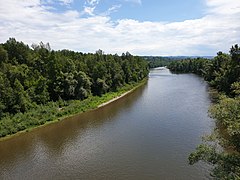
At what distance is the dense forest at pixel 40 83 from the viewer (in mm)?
35719

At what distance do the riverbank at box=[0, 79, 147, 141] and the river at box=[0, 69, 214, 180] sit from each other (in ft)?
4.91

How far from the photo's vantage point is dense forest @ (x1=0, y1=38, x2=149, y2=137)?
3572 cm

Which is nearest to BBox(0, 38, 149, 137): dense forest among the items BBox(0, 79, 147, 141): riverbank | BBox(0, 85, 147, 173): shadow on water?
BBox(0, 79, 147, 141): riverbank

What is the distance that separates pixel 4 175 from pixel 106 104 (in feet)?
96.0

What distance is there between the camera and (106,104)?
50344mm

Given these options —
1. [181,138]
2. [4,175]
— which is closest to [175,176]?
[181,138]

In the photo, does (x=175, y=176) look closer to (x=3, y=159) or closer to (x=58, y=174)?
(x=58, y=174)

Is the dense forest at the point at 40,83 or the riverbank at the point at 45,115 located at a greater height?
the dense forest at the point at 40,83

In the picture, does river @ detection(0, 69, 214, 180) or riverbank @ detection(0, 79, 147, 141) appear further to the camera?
riverbank @ detection(0, 79, 147, 141)

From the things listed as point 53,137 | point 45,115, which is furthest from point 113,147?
point 45,115

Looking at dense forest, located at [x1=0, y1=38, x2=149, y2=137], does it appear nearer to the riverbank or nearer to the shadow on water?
the riverbank

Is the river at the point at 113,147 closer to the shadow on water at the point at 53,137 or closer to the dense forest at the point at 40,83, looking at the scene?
the shadow on water at the point at 53,137

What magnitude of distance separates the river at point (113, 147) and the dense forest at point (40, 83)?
3644 mm

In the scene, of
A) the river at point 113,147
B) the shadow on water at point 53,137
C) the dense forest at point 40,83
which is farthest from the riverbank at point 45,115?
the river at point 113,147
